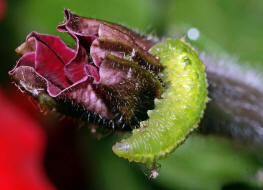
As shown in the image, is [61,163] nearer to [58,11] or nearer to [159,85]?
[58,11]


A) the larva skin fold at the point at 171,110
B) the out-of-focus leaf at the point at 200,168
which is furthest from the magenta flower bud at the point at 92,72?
the out-of-focus leaf at the point at 200,168

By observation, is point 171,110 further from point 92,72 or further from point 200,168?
point 200,168

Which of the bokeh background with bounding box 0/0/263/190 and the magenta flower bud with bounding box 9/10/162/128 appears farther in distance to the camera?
the bokeh background with bounding box 0/0/263/190

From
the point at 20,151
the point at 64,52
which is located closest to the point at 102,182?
the point at 20,151

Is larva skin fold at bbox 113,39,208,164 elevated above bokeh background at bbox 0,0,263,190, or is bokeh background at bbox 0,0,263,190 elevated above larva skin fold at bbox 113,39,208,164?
larva skin fold at bbox 113,39,208,164

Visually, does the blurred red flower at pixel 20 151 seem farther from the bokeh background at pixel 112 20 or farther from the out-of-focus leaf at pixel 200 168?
the out-of-focus leaf at pixel 200 168

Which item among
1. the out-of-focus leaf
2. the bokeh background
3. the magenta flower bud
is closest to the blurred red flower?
the bokeh background

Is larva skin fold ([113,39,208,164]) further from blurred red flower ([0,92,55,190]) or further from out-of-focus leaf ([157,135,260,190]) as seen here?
blurred red flower ([0,92,55,190])
